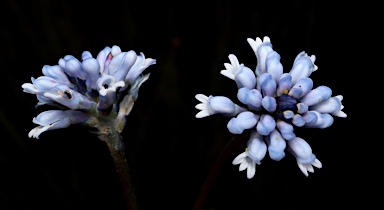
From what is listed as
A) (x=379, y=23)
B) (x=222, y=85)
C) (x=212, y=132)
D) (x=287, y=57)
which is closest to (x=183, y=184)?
(x=212, y=132)

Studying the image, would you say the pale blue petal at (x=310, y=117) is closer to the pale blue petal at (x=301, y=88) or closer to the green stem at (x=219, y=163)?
the pale blue petal at (x=301, y=88)

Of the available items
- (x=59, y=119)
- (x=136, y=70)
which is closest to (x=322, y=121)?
(x=136, y=70)

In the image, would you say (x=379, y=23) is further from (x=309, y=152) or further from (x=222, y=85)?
(x=309, y=152)

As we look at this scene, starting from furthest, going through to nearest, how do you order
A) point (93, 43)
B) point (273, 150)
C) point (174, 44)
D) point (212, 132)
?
1. point (93, 43)
2. point (212, 132)
3. point (174, 44)
4. point (273, 150)

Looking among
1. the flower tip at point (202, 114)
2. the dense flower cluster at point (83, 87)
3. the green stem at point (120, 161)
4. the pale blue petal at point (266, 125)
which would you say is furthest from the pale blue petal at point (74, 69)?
the pale blue petal at point (266, 125)

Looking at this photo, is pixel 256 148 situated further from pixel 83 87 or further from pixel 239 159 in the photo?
pixel 83 87
